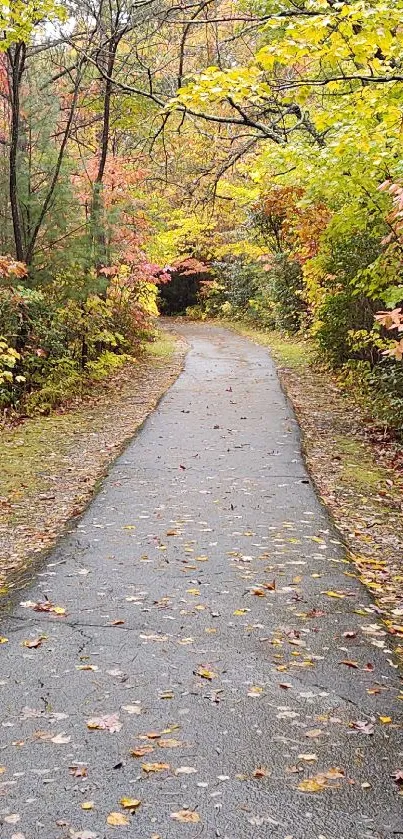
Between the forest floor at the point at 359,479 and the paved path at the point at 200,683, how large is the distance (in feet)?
0.79

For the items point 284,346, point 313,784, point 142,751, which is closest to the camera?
point 313,784

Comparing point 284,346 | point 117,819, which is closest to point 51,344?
point 117,819

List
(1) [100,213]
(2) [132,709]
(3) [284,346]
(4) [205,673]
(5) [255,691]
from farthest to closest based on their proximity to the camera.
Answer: (3) [284,346] → (1) [100,213] → (4) [205,673] → (5) [255,691] → (2) [132,709]

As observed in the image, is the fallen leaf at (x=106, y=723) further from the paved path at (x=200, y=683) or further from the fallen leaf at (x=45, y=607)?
the fallen leaf at (x=45, y=607)

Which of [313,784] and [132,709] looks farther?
[132,709]

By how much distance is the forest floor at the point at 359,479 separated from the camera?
5.20 metres

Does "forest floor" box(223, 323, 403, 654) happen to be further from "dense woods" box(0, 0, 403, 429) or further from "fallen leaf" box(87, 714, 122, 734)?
"fallen leaf" box(87, 714, 122, 734)

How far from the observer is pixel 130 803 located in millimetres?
2691

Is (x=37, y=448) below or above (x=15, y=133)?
below

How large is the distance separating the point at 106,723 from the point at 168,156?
36.4 ft

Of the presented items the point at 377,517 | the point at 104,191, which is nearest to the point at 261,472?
the point at 377,517

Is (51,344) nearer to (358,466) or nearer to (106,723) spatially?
(358,466)

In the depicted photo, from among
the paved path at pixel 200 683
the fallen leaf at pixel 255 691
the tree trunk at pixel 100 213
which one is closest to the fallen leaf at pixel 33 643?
the paved path at pixel 200 683

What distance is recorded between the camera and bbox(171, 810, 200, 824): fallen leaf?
2615 mm
